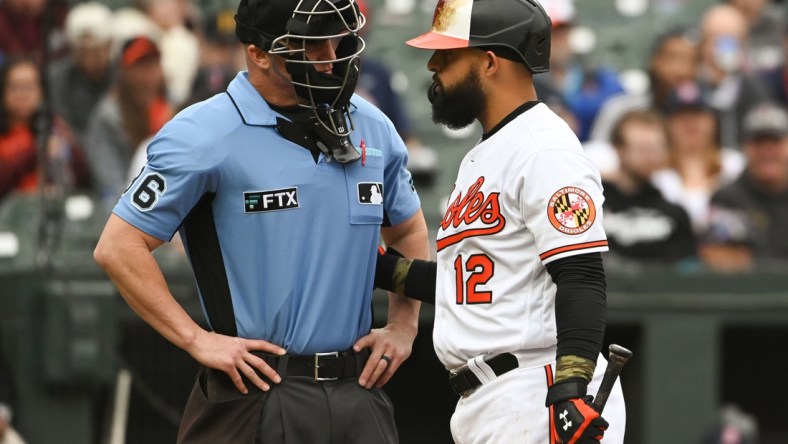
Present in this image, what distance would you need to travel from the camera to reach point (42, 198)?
6.57 meters

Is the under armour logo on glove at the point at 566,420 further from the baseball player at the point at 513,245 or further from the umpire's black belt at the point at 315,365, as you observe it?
the umpire's black belt at the point at 315,365

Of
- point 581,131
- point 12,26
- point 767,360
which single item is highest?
point 12,26

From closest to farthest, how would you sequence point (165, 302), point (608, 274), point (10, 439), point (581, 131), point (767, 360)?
1. point (165, 302)
2. point (10, 439)
3. point (608, 274)
4. point (767, 360)
5. point (581, 131)

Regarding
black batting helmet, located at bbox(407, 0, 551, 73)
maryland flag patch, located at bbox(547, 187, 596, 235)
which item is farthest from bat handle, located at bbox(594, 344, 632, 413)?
black batting helmet, located at bbox(407, 0, 551, 73)

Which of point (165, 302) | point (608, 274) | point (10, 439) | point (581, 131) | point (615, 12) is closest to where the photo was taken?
point (165, 302)

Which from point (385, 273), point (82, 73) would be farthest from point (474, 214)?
point (82, 73)

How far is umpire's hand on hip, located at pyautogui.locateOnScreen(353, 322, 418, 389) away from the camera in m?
3.89

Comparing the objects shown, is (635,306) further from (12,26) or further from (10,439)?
(12,26)

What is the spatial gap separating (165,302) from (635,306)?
3701 mm

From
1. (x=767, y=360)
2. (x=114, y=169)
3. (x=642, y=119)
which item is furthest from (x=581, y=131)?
(x=114, y=169)

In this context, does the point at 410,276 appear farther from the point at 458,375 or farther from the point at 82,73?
the point at 82,73

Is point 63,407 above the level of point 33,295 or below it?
below

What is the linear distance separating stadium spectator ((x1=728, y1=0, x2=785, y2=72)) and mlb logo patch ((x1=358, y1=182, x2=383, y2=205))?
635 cm

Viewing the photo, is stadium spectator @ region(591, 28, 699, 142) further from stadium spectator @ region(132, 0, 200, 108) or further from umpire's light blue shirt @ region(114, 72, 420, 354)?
umpire's light blue shirt @ region(114, 72, 420, 354)
